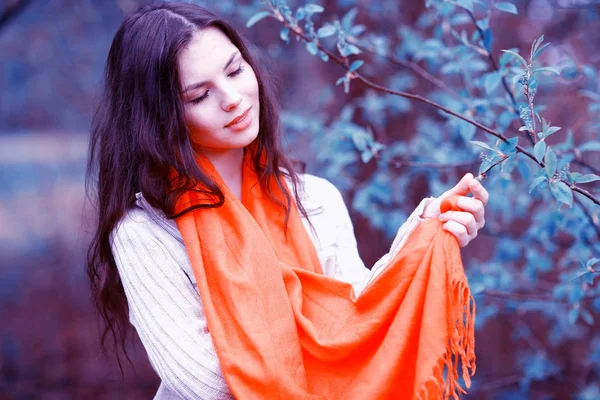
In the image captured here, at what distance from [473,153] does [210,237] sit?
1.19 m

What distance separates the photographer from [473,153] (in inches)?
91.1

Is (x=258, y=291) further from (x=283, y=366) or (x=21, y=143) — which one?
(x=21, y=143)

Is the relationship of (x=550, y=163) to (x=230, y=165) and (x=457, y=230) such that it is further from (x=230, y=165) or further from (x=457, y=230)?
(x=230, y=165)

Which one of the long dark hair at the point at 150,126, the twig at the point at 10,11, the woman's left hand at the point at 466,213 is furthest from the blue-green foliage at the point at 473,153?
the twig at the point at 10,11

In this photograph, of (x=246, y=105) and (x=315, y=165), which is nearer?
(x=246, y=105)

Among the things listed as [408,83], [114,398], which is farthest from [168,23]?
[114,398]

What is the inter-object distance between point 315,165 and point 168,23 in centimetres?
173

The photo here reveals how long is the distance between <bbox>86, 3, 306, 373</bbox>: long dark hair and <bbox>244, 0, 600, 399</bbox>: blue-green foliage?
24cm

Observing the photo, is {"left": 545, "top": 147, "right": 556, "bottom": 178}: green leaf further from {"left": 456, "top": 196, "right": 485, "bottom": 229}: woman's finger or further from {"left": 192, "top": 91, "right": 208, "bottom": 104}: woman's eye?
{"left": 192, "top": 91, "right": 208, "bottom": 104}: woman's eye

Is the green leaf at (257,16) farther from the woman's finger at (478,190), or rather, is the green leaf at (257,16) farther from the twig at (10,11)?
the twig at (10,11)

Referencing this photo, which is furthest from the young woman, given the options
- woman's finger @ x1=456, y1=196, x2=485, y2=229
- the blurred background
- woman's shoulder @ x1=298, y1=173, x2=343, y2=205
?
the blurred background

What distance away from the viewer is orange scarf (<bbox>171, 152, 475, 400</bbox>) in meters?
1.24

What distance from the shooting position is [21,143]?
11.2 ft

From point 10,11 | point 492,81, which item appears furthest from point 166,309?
point 10,11
